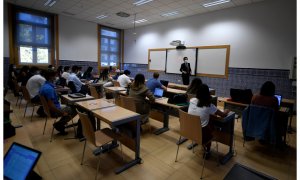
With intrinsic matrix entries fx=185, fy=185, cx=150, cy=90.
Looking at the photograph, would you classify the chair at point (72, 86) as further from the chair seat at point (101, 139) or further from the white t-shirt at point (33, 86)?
the chair seat at point (101, 139)

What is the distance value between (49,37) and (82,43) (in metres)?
1.42

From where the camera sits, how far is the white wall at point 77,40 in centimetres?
821

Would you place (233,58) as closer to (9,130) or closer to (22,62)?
(9,130)

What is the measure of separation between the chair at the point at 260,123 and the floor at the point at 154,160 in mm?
359

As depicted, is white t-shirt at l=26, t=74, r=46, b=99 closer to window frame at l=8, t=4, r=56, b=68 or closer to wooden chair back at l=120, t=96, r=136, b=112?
wooden chair back at l=120, t=96, r=136, b=112

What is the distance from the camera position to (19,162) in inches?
44.5

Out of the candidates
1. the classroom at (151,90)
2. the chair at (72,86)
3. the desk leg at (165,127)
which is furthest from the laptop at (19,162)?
the chair at (72,86)

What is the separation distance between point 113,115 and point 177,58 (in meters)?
6.21

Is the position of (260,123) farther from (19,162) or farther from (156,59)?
(156,59)

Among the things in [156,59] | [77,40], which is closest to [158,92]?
[156,59]

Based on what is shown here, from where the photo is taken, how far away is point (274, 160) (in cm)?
276

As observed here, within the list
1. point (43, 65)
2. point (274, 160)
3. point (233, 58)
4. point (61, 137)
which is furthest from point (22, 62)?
point (274, 160)

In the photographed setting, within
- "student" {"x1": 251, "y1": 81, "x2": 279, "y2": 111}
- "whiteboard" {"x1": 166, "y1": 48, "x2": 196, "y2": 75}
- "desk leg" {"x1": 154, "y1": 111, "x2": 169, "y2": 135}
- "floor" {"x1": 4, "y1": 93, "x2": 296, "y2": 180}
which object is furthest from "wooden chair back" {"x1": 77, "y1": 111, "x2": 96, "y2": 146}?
"whiteboard" {"x1": 166, "y1": 48, "x2": 196, "y2": 75}

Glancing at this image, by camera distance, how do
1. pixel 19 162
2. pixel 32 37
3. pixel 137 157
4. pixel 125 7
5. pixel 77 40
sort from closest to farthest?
pixel 19 162
pixel 137 157
pixel 125 7
pixel 32 37
pixel 77 40
